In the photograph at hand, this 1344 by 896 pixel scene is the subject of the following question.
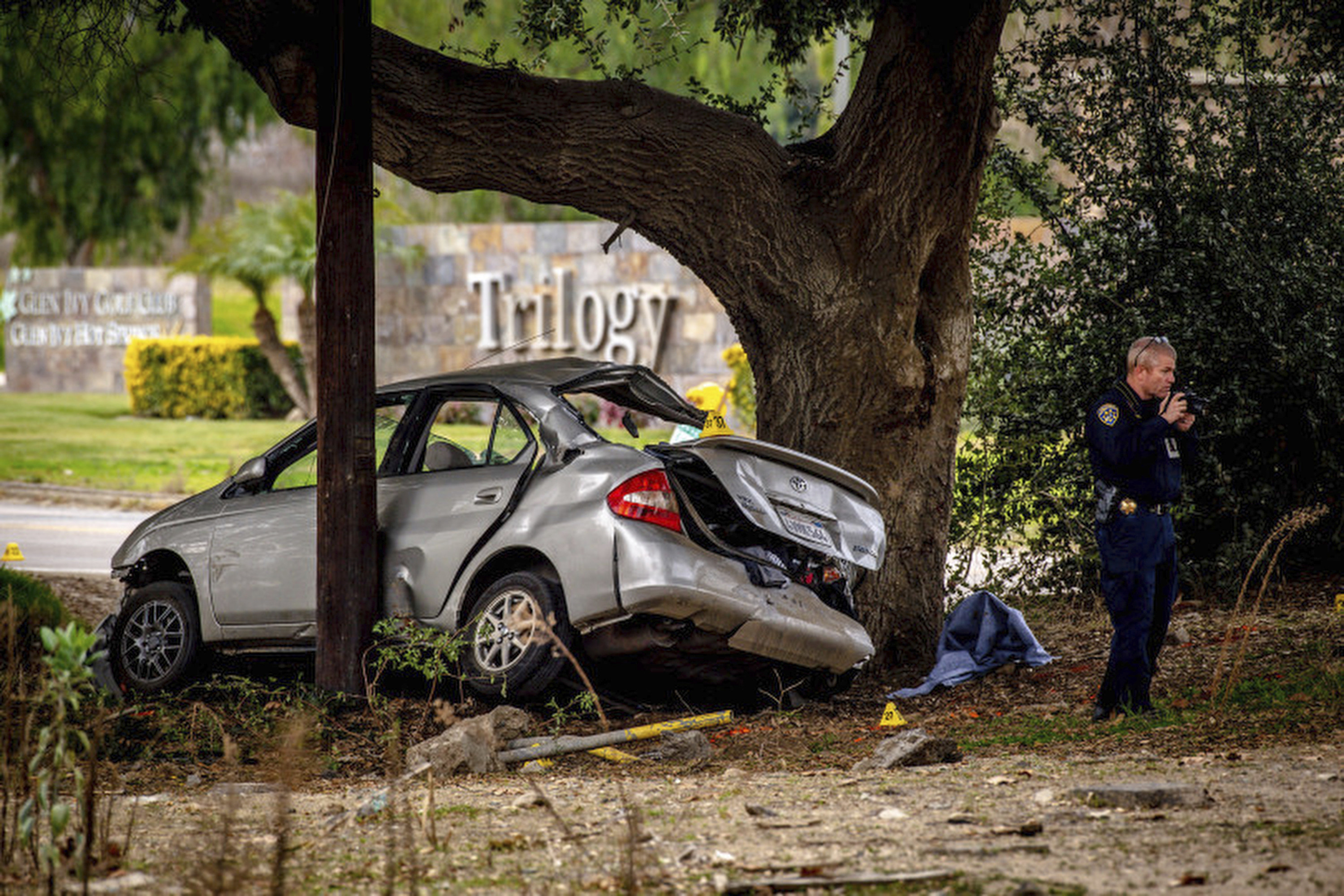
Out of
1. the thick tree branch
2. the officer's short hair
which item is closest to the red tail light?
the thick tree branch

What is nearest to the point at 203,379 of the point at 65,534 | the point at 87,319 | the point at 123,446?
the point at 123,446

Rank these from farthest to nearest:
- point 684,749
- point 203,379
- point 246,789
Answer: point 203,379 < point 684,749 < point 246,789

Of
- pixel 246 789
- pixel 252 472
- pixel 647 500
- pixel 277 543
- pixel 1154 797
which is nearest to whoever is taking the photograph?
pixel 1154 797

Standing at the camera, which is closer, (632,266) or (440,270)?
(632,266)

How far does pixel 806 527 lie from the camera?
705cm

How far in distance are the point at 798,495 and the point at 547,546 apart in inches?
46.6

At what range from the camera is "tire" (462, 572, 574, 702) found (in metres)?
6.88

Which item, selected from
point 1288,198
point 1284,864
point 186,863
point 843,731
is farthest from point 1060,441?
point 186,863

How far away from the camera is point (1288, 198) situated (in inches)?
401

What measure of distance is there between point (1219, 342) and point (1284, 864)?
253 inches

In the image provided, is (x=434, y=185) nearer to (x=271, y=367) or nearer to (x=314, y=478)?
(x=314, y=478)

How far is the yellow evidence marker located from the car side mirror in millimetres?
3579

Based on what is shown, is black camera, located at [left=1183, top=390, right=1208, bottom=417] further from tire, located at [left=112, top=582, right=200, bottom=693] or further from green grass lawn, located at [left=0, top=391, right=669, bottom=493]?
green grass lawn, located at [left=0, top=391, right=669, bottom=493]

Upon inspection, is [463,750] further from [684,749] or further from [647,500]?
[647,500]
